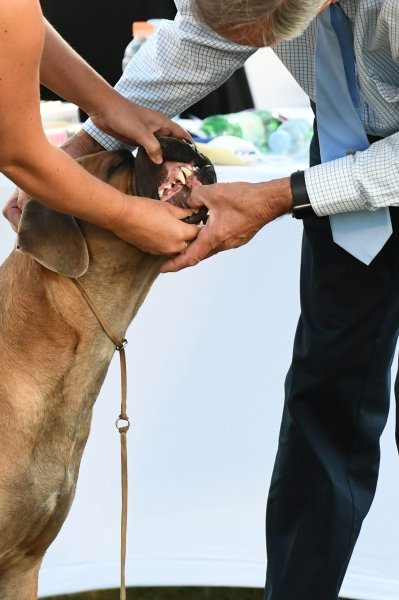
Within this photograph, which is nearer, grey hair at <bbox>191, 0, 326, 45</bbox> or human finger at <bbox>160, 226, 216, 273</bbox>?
grey hair at <bbox>191, 0, 326, 45</bbox>

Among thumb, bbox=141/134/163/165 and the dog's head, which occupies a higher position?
thumb, bbox=141/134/163/165

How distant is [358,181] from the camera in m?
2.17

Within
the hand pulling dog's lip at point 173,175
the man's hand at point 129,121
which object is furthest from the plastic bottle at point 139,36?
the hand pulling dog's lip at point 173,175

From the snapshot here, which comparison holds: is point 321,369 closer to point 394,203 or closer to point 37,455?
point 394,203

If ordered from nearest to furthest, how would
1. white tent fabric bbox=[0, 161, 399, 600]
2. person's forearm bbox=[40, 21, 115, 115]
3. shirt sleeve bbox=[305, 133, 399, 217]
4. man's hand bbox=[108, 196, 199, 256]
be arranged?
man's hand bbox=[108, 196, 199, 256], shirt sleeve bbox=[305, 133, 399, 217], person's forearm bbox=[40, 21, 115, 115], white tent fabric bbox=[0, 161, 399, 600]

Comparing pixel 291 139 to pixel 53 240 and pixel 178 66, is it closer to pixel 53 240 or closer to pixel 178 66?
pixel 178 66

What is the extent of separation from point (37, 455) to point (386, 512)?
1.22m

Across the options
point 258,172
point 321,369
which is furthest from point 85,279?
point 258,172

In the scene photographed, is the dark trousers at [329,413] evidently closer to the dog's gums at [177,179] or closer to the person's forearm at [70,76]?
the dog's gums at [177,179]

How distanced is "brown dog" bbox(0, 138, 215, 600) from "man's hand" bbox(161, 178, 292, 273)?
0.25 feet

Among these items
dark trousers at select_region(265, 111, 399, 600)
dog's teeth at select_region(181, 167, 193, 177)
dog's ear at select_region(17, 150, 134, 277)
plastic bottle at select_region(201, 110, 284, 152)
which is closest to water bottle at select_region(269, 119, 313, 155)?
plastic bottle at select_region(201, 110, 284, 152)

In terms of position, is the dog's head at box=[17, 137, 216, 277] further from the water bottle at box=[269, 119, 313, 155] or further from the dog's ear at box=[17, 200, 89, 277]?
the water bottle at box=[269, 119, 313, 155]

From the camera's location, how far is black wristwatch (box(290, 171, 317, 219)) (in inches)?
87.8

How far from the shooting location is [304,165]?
3.06 meters
